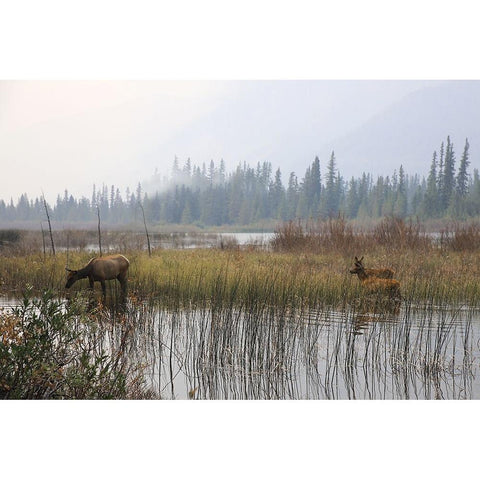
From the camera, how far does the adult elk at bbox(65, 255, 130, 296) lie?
5324mm

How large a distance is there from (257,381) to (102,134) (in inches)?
111

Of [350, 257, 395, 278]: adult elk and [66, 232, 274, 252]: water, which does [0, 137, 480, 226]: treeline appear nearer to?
[66, 232, 274, 252]: water

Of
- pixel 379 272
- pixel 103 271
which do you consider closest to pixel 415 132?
pixel 379 272

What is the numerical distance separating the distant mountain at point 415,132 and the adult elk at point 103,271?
91.9 inches

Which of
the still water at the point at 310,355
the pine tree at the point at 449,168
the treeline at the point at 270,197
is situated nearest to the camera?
the still water at the point at 310,355

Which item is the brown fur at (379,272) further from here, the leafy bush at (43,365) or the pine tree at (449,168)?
the leafy bush at (43,365)

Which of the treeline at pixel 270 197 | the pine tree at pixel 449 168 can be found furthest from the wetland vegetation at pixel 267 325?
the pine tree at pixel 449 168

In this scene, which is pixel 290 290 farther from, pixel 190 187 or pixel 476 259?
pixel 476 259

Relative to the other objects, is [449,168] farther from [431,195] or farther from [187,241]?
[187,241]

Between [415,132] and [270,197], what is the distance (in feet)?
5.12

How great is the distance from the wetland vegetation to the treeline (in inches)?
10.2

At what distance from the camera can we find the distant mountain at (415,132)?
199 inches

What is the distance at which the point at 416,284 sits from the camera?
511 cm

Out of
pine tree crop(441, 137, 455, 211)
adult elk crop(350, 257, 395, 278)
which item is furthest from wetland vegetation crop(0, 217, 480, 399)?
pine tree crop(441, 137, 455, 211)
